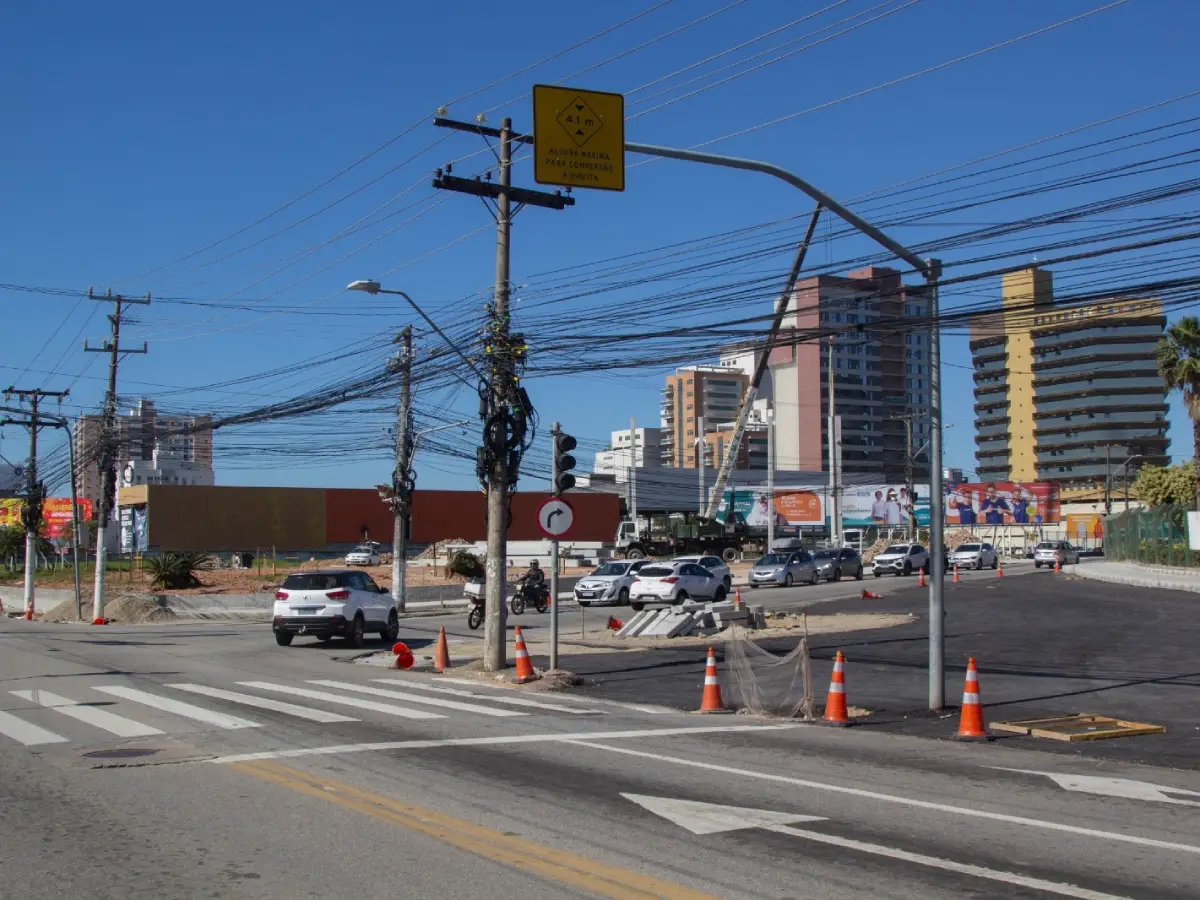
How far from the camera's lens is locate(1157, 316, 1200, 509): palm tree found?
170 feet

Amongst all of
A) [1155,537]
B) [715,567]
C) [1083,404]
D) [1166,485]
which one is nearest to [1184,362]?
[1155,537]

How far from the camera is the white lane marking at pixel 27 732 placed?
12133mm

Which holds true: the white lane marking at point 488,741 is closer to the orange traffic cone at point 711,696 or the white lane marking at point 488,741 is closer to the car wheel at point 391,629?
the orange traffic cone at point 711,696

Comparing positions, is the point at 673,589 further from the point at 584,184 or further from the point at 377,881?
the point at 377,881

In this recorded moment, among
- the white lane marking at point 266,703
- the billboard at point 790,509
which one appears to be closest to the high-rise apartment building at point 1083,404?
the billboard at point 790,509

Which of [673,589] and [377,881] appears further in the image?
[673,589]

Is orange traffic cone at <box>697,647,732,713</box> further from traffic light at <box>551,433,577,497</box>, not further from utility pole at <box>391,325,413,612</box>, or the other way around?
utility pole at <box>391,325,413,612</box>

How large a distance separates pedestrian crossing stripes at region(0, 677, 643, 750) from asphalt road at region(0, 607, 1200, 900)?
0.34 ft

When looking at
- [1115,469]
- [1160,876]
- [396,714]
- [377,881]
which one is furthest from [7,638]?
[1115,469]

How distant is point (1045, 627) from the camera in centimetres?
2795

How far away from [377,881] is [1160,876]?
4.48m

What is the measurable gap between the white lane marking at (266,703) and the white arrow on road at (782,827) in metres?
5.93

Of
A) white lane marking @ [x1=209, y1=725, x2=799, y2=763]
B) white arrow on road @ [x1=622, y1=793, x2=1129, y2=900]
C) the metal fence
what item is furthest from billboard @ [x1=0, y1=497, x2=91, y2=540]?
white arrow on road @ [x1=622, y1=793, x2=1129, y2=900]

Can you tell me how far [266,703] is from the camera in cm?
1562
